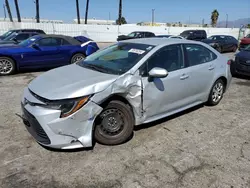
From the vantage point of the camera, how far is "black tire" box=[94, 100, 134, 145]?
10.3 ft

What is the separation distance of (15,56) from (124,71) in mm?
5790

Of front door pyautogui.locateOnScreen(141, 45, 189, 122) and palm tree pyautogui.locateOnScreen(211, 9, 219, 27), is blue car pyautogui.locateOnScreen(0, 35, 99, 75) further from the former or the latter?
palm tree pyautogui.locateOnScreen(211, 9, 219, 27)

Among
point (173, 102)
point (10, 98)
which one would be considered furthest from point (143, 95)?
point (10, 98)

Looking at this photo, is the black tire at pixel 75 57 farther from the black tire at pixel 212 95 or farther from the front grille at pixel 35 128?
the front grille at pixel 35 128

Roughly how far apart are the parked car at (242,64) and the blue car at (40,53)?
536cm

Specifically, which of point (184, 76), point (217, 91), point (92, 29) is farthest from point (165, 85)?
point (92, 29)

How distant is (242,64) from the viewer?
7828 millimetres

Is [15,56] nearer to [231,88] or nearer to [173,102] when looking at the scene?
[173,102]

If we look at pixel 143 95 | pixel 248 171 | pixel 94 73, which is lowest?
pixel 248 171

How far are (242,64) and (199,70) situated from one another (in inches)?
180

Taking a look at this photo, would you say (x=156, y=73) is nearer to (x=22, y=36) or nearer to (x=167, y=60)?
(x=167, y=60)

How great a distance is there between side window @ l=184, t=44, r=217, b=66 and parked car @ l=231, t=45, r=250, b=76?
3691mm

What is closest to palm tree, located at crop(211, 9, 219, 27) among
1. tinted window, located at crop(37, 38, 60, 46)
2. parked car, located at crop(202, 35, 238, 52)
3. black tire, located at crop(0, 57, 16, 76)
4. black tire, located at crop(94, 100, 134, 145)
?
parked car, located at crop(202, 35, 238, 52)

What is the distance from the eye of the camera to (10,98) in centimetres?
532
